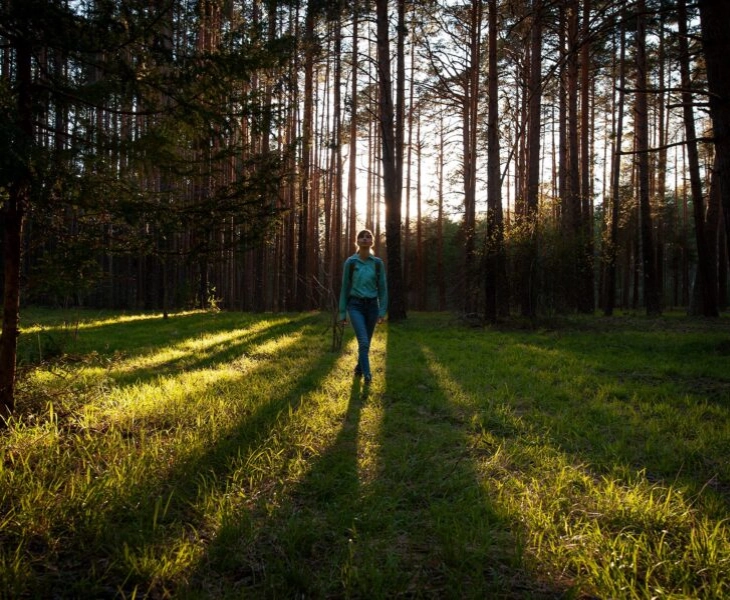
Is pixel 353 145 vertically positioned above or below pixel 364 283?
above

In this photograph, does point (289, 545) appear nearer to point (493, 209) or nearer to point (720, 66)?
point (720, 66)

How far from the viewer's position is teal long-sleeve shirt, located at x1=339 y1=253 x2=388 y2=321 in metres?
5.77

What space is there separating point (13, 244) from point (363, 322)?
150 inches

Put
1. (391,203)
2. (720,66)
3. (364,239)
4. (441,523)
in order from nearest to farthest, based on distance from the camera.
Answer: (441,523)
(720,66)
(364,239)
(391,203)

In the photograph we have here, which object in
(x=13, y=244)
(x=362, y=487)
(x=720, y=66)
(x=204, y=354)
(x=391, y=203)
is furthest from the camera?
(x=391, y=203)

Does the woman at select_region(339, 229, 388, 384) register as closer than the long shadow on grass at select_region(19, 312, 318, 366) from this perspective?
Yes

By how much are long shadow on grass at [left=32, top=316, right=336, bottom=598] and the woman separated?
2494 millimetres

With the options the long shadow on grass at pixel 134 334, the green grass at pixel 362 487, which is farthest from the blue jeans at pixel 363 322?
the long shadow on grass at pixel 134 334

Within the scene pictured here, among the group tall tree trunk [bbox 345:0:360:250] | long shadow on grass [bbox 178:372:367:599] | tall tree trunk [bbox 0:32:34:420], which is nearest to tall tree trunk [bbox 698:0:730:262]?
long shadow on grass [bbox 178:372:367:599]

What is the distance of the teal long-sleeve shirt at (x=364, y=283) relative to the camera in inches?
227

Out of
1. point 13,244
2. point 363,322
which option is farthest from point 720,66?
point 13,244

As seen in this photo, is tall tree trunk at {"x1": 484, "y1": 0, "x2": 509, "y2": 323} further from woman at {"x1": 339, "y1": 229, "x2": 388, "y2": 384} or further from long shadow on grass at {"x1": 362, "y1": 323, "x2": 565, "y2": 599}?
long shadow on grass at {"x1": 362, "y1": 323, "x2": 565, "y2": 599}

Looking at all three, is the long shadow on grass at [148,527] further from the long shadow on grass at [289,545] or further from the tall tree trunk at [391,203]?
the tall tree trunk at [391,203]

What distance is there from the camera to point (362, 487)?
2.74 meters
